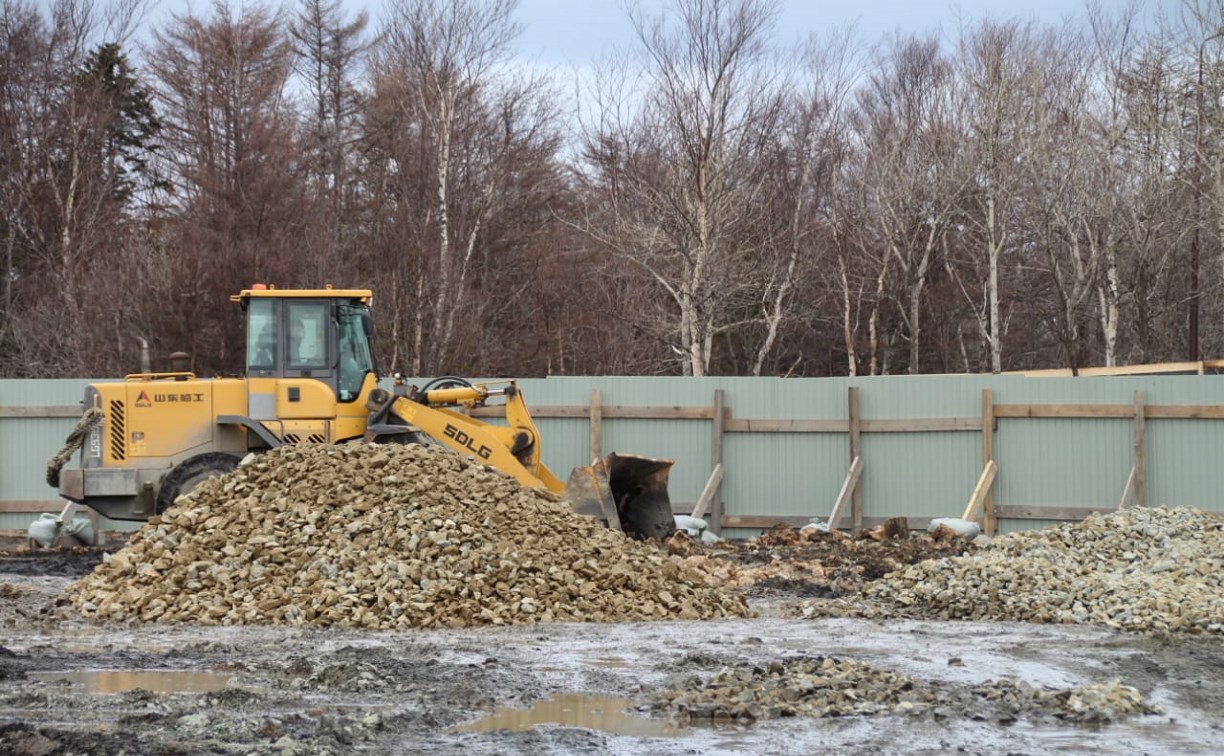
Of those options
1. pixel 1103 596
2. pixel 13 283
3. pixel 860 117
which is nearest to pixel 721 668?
pixel 1103 596

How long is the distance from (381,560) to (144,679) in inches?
121

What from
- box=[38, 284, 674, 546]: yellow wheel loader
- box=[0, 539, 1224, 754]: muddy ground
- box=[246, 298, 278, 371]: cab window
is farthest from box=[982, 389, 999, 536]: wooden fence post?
box=[246, 298, 278, 371]: cab window

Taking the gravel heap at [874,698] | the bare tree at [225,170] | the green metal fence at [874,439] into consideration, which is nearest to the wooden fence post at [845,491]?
the green metal fence at [874,439]

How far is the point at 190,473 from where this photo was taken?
1497 cm

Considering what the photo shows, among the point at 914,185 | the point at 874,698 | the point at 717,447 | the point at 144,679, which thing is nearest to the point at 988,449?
the point at 717,447

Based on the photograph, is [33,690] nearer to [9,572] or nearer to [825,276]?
[9,572]

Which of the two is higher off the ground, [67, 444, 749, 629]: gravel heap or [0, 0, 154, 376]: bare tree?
[0, 0, 154, 376]: bare tree

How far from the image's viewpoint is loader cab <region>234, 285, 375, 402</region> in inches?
600

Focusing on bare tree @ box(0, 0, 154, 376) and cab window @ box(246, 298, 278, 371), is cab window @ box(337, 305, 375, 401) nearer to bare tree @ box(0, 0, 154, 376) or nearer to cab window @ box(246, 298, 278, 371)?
cab window @ box(246, 298, 278, 371)

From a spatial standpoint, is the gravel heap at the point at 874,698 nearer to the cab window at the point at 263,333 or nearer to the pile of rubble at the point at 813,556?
the pile of rubble at the point at 813,556

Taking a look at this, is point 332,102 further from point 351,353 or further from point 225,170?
point 351,353

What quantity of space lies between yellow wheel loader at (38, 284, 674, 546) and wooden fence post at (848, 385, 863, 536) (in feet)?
9.00

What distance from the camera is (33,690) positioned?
7801 mm

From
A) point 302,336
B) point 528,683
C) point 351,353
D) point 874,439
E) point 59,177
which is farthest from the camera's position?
point 59,177
